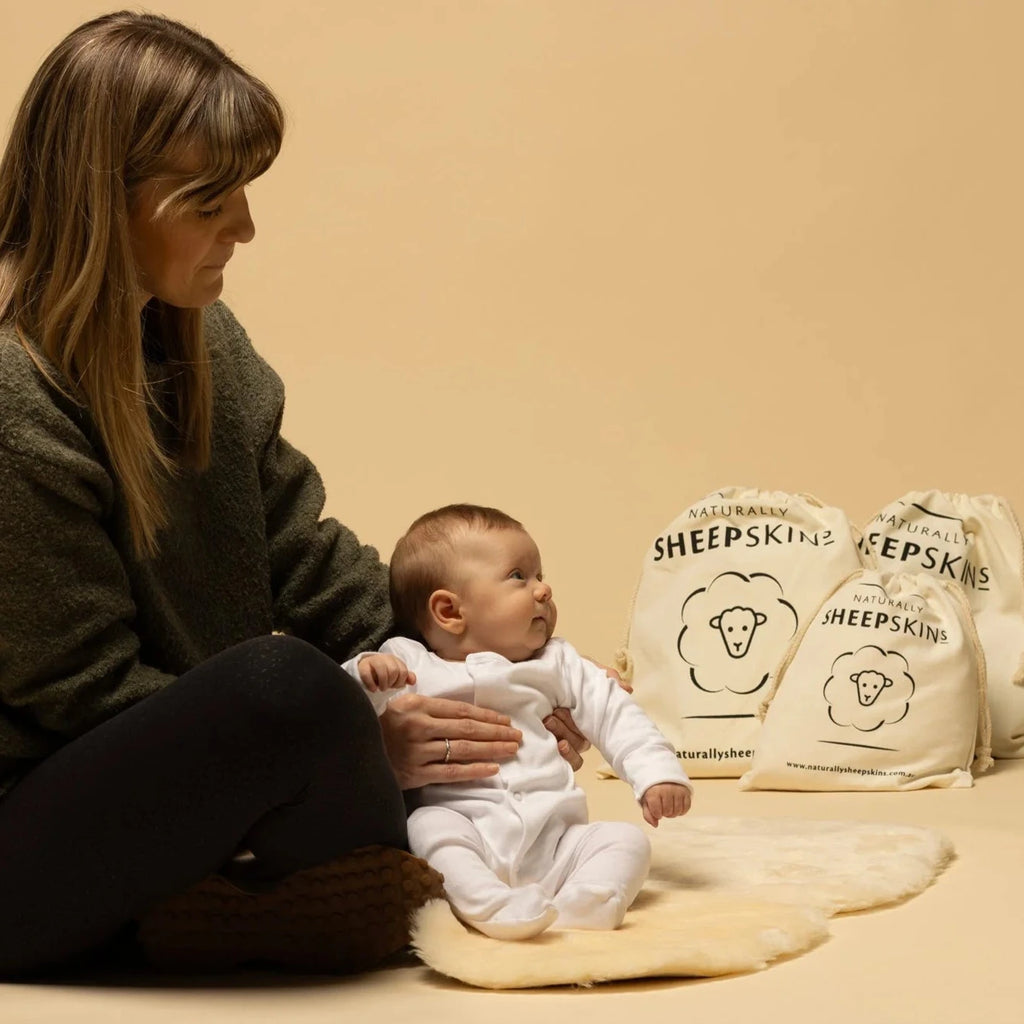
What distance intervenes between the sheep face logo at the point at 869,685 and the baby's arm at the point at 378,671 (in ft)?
3.73

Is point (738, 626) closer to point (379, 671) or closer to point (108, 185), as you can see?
point (379, 671)

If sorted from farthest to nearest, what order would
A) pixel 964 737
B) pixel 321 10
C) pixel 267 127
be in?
1. pixel 321 10
2. pixel 964 737
3. pixel 267 127

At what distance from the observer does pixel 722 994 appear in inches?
59.1

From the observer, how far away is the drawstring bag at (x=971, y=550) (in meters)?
2.97

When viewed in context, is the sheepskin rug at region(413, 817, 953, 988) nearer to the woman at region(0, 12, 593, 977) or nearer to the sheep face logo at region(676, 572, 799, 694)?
the woman at region(0, 12, 593, 977)

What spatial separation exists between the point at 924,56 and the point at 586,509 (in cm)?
127

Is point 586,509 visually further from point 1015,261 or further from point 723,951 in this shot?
point 723,951

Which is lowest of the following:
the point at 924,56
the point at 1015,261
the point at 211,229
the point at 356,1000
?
the point at 356,1000

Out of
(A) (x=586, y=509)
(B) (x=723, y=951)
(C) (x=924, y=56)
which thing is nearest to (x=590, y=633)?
(A) (x=586, y=509)

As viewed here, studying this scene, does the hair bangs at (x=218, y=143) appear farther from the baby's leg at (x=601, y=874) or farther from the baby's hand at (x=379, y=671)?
the baby's leg at (x=601, y=874)

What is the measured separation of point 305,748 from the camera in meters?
1.50

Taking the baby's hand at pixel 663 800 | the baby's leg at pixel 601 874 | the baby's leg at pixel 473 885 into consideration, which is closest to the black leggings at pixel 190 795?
the baby's leg at pixel 473 885

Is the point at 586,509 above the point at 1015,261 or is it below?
below

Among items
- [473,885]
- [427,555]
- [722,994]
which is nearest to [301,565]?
[427,555]
